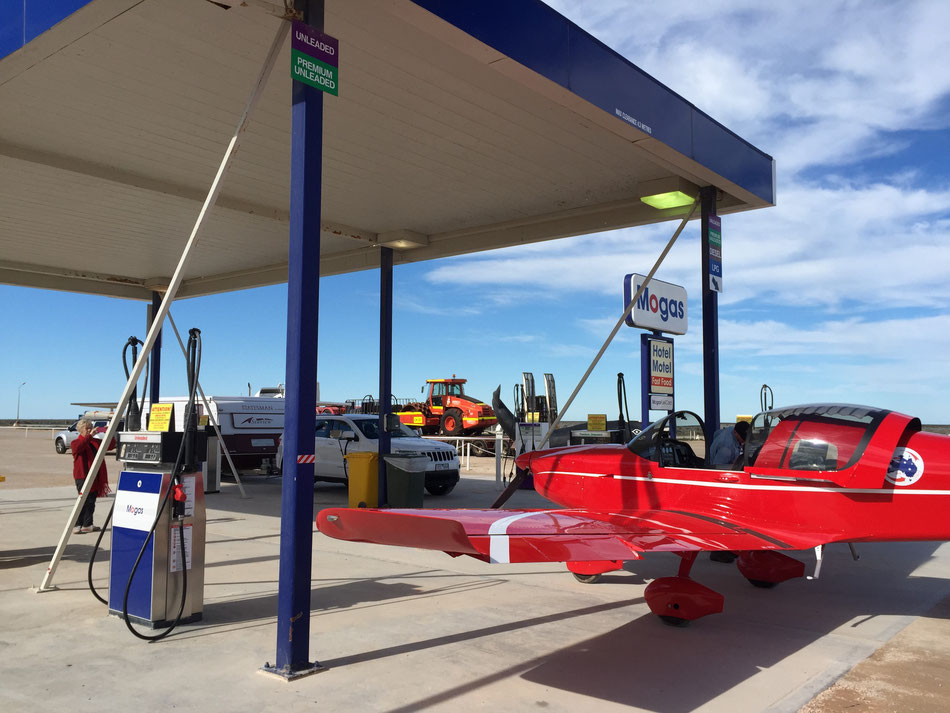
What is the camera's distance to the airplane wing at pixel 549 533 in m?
4.11

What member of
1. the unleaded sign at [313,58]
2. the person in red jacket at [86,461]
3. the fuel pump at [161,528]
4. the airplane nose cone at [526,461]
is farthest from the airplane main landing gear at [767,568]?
the person in red jacket at [86,461]

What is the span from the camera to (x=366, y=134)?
830 centimetres

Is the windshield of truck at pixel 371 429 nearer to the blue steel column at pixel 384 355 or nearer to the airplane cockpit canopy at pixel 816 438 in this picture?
the blue steel column at pixel 384 355

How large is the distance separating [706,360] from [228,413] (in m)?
12.5

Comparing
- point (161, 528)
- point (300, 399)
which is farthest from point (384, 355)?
point (300, 399)

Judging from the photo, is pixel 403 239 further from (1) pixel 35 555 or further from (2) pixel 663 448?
(1) pixel 35 555

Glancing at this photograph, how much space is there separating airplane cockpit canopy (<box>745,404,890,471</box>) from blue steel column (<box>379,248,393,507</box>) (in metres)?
7.13

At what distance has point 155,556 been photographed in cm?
559

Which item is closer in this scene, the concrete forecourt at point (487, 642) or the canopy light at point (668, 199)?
the concrete forecourt at point (487, 642)

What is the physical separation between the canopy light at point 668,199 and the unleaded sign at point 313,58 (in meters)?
5.65

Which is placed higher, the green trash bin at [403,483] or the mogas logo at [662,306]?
the mogas logo at [662,306]

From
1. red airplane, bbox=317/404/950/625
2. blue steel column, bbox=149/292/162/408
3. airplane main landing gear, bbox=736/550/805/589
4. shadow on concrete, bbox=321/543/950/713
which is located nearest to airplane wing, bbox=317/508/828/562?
red airplane, bbox=317/404/950/625

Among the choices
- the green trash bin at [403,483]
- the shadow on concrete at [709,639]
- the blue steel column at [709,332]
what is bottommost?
the shadow on concrete at [709,639]

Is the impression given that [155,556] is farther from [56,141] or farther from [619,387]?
[619,387]
